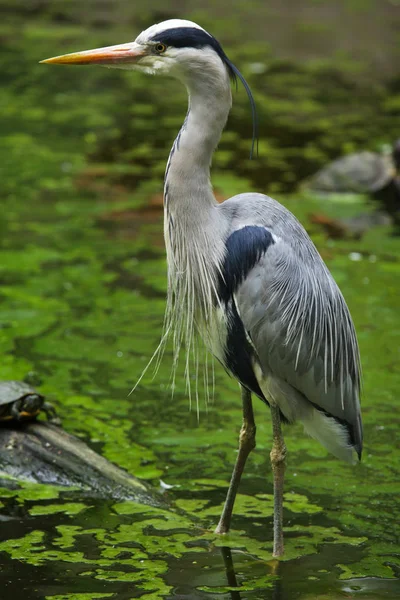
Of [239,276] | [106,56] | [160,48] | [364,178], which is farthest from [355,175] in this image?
[106,56]

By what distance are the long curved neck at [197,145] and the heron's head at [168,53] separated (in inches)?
2.1

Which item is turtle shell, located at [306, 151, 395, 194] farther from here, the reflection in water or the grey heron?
the reflection in water

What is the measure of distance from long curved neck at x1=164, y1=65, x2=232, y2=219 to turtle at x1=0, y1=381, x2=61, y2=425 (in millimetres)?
1519

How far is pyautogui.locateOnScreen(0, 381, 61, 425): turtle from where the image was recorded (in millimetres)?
5215

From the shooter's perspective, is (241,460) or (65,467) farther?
(65,467)

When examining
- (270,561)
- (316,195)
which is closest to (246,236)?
(270,561)

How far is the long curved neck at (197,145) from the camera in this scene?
14.2 ft

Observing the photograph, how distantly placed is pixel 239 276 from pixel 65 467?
5.05 feet

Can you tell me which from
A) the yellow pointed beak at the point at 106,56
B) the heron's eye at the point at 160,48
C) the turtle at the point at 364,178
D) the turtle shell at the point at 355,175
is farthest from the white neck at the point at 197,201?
the turtle shell at the point at 355,175

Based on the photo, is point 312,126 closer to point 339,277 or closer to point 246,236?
point 339,277

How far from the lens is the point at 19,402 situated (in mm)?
5270

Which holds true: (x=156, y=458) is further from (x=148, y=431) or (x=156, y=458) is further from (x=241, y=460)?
(x=241, y=460)

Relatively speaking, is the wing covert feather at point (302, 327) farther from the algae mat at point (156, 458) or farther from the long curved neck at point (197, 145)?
the algae mat at point (156, 458)

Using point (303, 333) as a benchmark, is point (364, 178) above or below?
below
